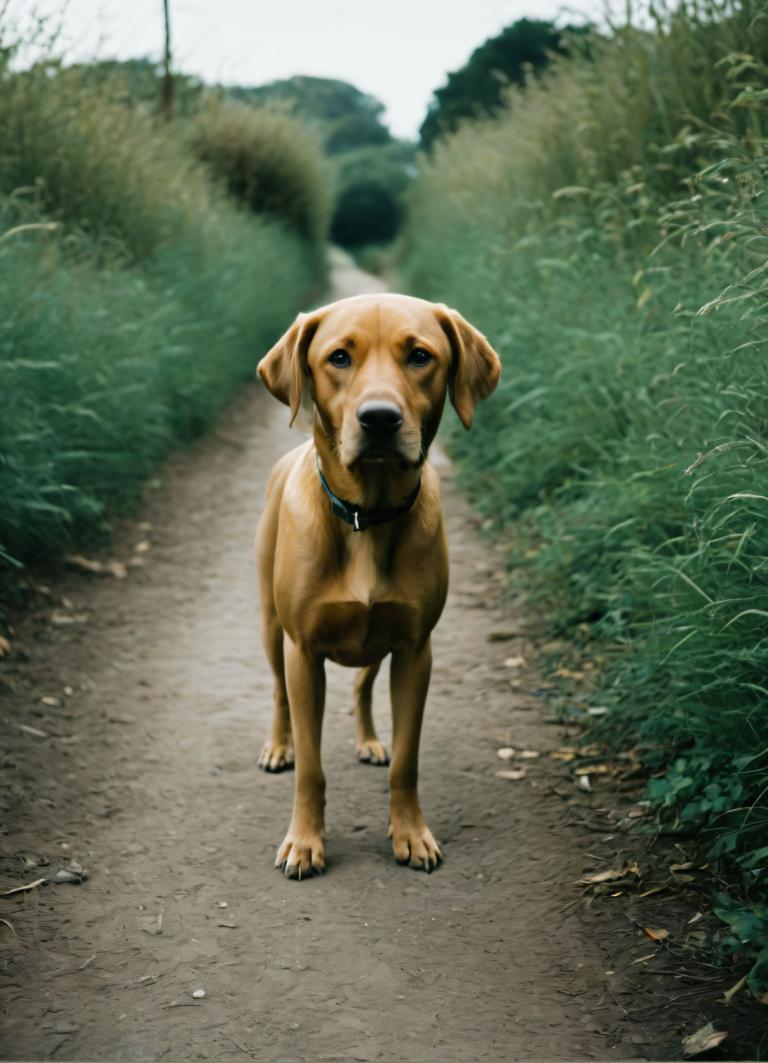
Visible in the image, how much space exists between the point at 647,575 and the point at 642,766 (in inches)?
30.7

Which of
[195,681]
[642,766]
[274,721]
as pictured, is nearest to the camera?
[642,766]

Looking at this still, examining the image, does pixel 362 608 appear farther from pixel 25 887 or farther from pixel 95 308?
pixel 95 308

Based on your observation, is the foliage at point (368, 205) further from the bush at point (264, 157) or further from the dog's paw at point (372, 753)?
the dog's paw at point (372, 753)

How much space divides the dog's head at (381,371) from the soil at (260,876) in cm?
131

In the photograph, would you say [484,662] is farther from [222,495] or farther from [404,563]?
[222,495]

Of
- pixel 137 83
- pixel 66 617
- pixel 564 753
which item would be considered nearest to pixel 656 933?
pixel 564 753

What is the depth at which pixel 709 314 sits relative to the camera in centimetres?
371

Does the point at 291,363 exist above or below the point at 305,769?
above

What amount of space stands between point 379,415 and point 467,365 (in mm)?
524

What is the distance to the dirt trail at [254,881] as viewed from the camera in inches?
87.9

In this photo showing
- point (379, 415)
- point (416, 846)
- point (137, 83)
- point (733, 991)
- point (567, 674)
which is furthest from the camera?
point (137, 83)

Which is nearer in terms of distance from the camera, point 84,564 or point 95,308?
point 84,564

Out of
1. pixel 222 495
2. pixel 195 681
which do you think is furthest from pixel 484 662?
pixel 222 495

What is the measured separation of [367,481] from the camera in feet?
8.82
